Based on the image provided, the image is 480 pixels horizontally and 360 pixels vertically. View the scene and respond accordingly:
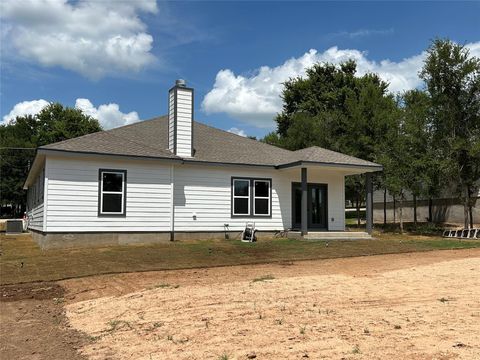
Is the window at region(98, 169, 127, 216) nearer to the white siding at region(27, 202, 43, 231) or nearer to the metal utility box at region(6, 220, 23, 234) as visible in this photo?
the white siding at region(27, 202, 43, 231)

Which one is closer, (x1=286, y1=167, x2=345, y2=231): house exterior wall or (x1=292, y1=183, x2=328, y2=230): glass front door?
(x1=292, y1=183, x2=328, y2=230): glass front door

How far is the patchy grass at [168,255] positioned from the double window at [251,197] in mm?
1741

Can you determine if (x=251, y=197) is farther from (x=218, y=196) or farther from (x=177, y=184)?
(x=177, y=184)

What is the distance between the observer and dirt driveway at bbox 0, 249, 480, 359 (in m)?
4.76

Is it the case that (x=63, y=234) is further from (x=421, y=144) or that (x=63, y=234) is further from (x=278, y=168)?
A: (x=421, y=144)

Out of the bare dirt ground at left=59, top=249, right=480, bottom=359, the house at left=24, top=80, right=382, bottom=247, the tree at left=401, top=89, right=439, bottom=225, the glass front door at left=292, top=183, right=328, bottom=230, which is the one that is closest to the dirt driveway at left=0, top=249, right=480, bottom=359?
the bare dirt ground at left=59, top=249, right=480, bottom=359

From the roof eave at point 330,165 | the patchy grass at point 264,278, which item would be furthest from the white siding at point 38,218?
the patchy grass at point 264,278

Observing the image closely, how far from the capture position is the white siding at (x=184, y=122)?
701 inches

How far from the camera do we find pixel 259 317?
596cm

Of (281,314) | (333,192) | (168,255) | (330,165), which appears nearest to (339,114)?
(333,192)

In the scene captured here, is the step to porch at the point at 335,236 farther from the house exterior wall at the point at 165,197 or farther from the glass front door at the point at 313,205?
the glass front door at the point at 313,205

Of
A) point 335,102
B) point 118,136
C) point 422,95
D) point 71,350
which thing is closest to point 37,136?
point 335,102

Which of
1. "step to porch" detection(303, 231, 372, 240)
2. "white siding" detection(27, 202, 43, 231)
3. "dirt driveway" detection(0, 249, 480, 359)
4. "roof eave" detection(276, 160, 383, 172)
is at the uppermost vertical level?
"roof eave" detection(276, 160, 383, 172)

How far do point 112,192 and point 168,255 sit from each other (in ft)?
13.5
